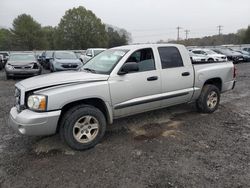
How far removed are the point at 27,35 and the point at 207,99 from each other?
53.6 metres

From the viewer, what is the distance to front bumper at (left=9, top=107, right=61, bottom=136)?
11.4 feet

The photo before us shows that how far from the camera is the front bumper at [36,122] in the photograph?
3.48 meters

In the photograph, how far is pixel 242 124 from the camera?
515cm

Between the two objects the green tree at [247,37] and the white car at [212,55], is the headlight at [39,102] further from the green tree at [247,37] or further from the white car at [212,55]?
the green tree at [247,37]

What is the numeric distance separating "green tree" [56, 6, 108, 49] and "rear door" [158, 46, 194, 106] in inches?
1974

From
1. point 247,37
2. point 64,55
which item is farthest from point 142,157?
point 247,37

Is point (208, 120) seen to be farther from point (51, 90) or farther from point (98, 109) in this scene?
point (51, 90)

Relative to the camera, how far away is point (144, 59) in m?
4.70

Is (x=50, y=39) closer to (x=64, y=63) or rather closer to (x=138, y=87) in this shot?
(x=64, y=63)

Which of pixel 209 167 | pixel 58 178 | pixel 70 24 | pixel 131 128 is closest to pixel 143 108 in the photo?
pixel 131 128

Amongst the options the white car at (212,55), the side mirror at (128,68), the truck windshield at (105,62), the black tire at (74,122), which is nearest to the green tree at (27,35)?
the white car at (212,55)

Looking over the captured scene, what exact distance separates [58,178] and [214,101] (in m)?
4.29

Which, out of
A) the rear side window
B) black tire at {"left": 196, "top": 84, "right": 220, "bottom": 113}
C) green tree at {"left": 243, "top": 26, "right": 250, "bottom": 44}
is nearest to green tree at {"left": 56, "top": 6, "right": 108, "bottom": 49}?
green tree at {"left": 243, "top": 26, "right": 250, "bottom": 44}

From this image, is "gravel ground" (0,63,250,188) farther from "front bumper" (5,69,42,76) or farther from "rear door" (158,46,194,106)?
"front bumper" (5,69,42,76)
